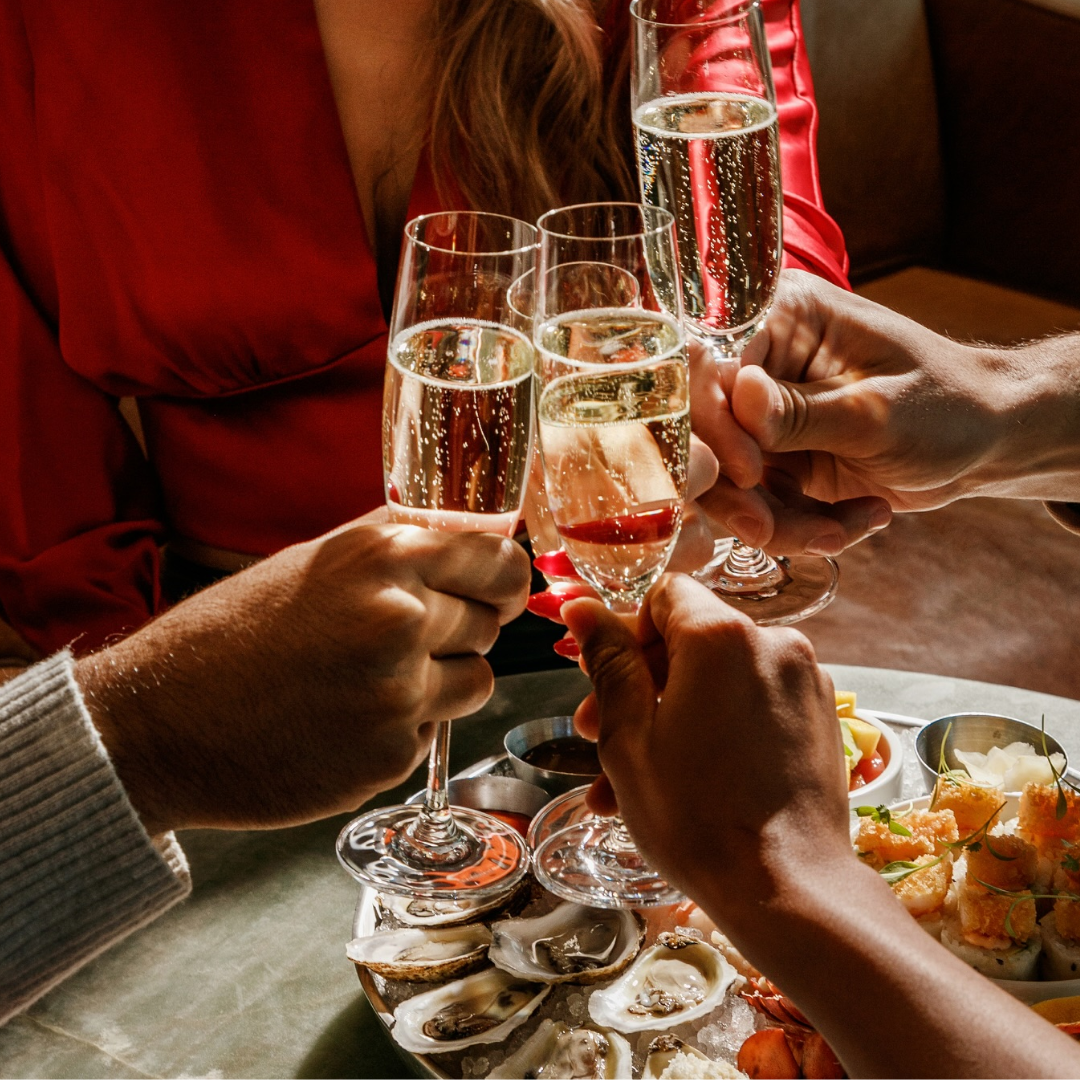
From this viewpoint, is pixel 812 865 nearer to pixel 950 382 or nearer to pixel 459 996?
pixel 459 996

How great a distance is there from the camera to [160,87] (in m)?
1.79

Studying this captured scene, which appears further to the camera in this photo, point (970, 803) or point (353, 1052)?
point (970, 803)

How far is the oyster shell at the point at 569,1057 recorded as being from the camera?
101 cm

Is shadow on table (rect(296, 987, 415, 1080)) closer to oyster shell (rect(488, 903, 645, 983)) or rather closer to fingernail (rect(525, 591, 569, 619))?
oyster shell (rect(488, 903, 645, 983))

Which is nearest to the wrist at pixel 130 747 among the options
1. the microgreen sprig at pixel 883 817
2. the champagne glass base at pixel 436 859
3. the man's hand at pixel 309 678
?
the man's hand at pixel 309 678

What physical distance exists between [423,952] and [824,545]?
28.9 inches

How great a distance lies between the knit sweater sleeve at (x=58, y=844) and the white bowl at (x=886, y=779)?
2.33 feet

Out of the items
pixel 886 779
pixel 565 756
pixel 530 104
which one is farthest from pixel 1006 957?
pixel 530 104

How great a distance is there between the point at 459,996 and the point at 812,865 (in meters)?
0.39

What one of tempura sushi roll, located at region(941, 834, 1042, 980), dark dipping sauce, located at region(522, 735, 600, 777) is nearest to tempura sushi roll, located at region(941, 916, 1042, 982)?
tempura sushi roll, located at region(941, 834, 1042, 980)

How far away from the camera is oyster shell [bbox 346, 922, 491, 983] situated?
1094 mm

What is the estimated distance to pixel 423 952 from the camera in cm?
113

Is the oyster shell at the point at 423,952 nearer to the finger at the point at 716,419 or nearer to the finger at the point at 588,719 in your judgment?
the finger at the point at 588,719

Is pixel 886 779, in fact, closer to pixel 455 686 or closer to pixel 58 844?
pixel 455 686
